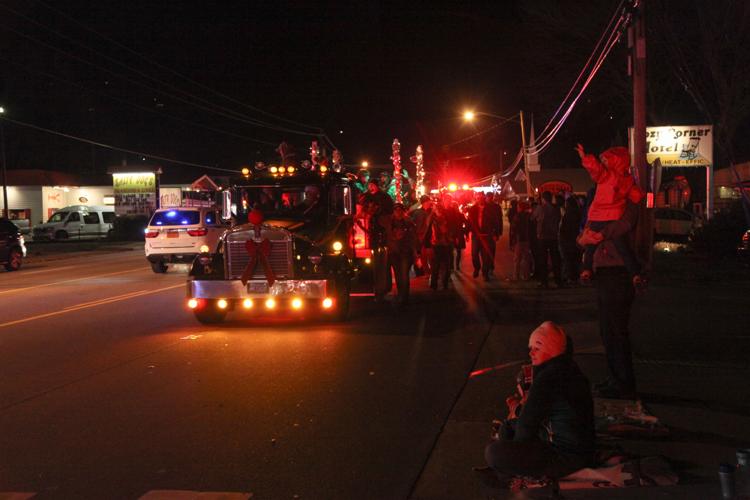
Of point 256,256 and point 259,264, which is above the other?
point 256,256

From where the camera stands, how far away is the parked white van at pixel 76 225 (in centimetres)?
4762

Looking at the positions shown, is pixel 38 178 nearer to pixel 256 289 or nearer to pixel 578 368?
pixel 256 289

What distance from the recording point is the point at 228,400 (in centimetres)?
782

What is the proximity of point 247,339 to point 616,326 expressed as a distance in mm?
5650

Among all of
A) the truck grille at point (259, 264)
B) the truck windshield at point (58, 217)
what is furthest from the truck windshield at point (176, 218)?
the truck windshield at point (58, 217)

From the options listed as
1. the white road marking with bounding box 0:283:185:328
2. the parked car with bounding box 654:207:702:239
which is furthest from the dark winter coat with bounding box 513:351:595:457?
the parked car with bounding box 654:207:702:239

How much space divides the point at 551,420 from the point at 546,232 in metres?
11.5

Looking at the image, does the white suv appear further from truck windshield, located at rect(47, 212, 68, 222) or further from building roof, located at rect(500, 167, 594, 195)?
truck windshield, located at rect(47, 212, 68, 222)

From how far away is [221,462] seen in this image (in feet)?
19.7

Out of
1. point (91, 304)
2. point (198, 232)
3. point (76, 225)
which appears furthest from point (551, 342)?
point (76, 225)

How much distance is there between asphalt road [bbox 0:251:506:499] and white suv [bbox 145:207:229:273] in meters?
8.65

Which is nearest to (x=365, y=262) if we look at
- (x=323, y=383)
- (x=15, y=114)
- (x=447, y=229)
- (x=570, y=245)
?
(x=447, y=229)

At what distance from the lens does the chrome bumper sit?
38.3 ft

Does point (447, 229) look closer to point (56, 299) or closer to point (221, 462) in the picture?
point (56, 299)
